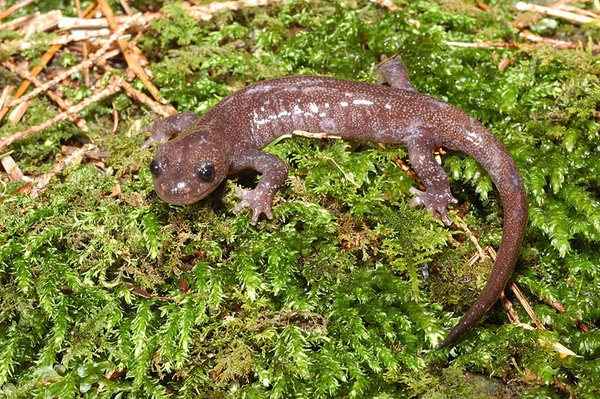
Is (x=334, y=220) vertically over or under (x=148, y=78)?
under

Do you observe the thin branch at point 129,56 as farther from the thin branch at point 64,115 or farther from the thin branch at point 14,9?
the thin branch at point 14,9

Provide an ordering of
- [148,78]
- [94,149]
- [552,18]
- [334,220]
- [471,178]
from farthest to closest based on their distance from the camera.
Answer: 1. [552,18]
2. [148,78]
3. [94,149]
4. [471,178]
5. [334,220]

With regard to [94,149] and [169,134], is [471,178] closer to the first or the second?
[169,134]

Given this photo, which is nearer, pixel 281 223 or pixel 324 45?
pixel 281 223

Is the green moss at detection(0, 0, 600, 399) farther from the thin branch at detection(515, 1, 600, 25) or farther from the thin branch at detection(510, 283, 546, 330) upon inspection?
the thin branch at detection(515, 1, 600, 25)

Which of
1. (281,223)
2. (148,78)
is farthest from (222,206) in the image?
(148,78)

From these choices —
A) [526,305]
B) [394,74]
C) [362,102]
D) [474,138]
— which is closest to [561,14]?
[394,74]
